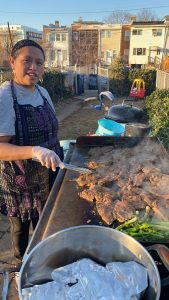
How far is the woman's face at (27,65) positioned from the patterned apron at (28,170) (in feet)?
0.46

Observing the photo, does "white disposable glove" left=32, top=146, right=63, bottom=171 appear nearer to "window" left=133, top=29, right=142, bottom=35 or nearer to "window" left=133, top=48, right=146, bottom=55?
"window" left=133, top=29, right=142, bottom=35

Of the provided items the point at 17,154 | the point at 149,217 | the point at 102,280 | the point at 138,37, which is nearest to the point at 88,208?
the point at 149,217

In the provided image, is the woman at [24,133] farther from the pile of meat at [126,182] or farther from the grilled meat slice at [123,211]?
the grilled meat slice at [123,211]

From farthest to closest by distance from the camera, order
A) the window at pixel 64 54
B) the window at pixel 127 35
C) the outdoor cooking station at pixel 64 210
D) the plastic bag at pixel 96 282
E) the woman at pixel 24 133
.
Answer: the window at pixel 64 54
the window at pixel 127 35
the woman at pixel 24 133
the outdoor cooking station at pixel 64 210
the plastic bag at pixel 96 282

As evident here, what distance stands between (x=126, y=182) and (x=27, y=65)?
1.56 metres

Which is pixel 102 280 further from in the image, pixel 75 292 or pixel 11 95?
pixel 11 95

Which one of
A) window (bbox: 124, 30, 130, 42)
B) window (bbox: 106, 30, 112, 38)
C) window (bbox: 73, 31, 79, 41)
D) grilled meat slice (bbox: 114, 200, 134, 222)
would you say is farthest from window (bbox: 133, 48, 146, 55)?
grilled meat slice (bbox: 114, 200, 134, 222)

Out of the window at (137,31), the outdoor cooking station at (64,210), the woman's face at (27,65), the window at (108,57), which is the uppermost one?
the window at (137,31)

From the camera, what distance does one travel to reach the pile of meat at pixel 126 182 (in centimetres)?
240

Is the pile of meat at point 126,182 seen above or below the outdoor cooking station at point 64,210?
above

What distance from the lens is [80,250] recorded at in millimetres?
1660

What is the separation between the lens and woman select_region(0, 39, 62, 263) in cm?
236

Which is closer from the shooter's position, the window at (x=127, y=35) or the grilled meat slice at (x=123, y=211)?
the grilled meat slice at (x=123, y=211)

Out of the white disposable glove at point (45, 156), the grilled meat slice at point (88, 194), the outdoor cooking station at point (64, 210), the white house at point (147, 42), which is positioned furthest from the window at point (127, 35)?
the white disposable glove at point (45, 156)
